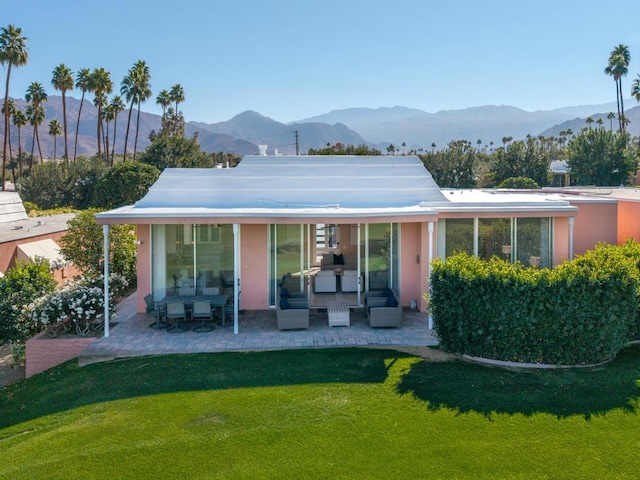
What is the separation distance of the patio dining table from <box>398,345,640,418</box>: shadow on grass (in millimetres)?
5787

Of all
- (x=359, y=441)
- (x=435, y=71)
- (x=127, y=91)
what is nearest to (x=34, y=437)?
(x=359, y=441)

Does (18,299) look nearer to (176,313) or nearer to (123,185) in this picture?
(176,313)

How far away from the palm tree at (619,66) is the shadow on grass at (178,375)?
233 feet

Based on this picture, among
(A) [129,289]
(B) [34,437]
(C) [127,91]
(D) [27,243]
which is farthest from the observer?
Answer: (C) [127,91]

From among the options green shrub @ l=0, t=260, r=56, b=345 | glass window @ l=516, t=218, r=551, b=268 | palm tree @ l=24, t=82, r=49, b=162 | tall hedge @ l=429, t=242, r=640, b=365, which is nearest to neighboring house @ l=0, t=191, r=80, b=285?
green shrub @ l=0, t=260, r=56, b=345

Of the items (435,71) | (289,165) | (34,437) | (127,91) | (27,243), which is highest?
(127,91)

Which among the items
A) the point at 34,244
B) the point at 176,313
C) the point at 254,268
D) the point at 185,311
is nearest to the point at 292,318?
the point at 254,268

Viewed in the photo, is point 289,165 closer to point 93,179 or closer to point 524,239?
point 524,239

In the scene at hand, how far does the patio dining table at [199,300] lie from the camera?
13500 mm

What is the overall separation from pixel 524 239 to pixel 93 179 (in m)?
43.7

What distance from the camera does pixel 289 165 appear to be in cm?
1808

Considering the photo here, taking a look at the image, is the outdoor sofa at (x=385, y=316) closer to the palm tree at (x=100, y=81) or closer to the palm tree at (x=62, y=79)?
the palm tree at (x=62, y=79)

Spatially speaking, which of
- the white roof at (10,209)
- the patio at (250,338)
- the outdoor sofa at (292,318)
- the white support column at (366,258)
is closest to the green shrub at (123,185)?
the white roof at (10,209)

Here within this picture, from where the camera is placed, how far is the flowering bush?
41.2ft
